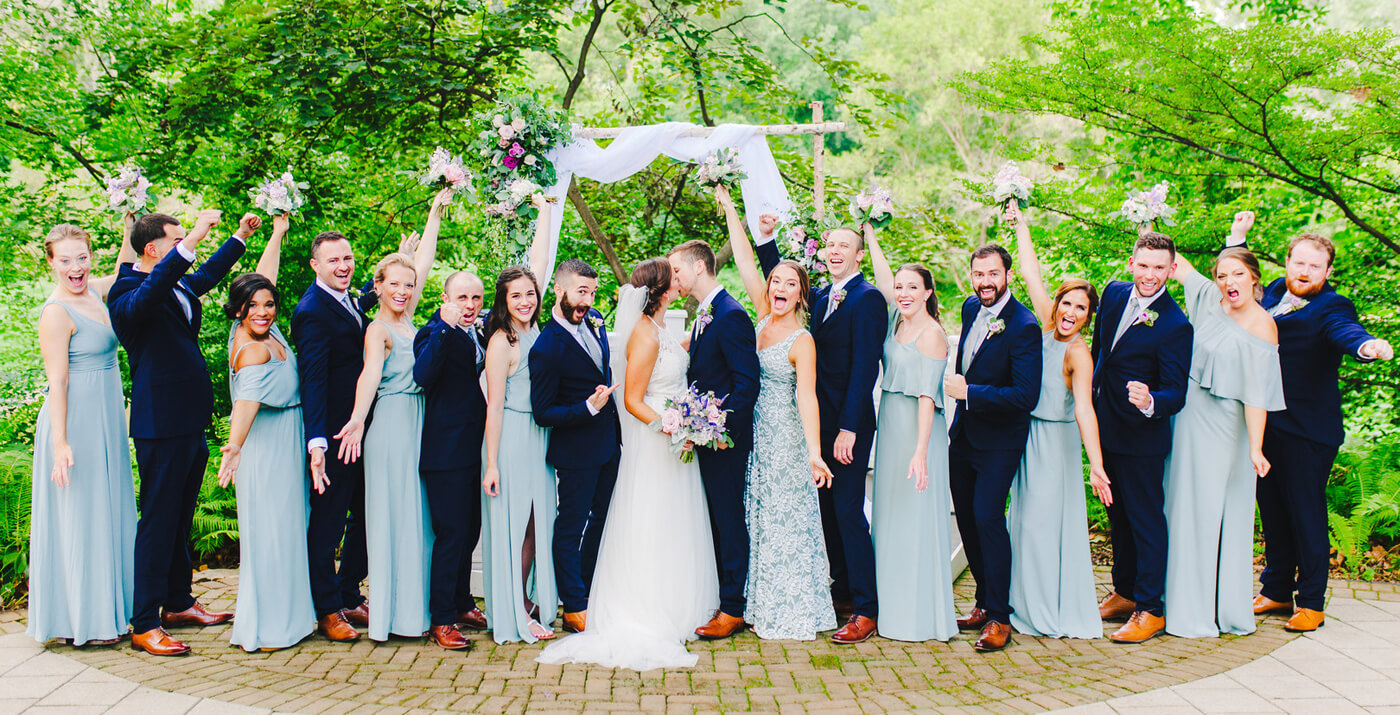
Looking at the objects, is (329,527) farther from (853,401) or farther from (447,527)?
(853,401)

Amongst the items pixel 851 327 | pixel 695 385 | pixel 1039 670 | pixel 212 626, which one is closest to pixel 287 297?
pixel 212 626

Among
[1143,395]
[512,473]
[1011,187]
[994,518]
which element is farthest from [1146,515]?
[512,473]

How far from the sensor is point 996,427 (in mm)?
4777

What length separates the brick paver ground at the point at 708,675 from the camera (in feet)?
13.2

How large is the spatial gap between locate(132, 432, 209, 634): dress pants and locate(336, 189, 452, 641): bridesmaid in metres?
0.82

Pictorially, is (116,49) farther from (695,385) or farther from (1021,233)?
(1021,233)

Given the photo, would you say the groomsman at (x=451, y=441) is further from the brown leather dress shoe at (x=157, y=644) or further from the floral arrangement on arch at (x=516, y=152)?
the floral arrangement on arch at (x=516, y=152)

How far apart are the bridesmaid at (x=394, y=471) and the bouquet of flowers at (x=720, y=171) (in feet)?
6.65

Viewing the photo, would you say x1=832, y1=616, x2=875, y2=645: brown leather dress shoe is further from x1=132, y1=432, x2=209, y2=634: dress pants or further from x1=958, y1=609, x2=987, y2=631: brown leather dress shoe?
x1=132, y1=432, x2=209, y2=634: dress pants

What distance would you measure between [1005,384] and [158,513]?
438 cm

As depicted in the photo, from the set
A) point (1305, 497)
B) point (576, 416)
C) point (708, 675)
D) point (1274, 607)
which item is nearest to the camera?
point (708, 675)

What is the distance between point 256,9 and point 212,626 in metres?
5.04

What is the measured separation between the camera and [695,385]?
191 inches

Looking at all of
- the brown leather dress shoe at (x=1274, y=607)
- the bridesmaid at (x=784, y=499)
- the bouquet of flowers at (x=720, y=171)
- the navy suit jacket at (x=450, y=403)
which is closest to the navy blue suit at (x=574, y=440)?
the navy suit jacket at (x=450, y=403)
